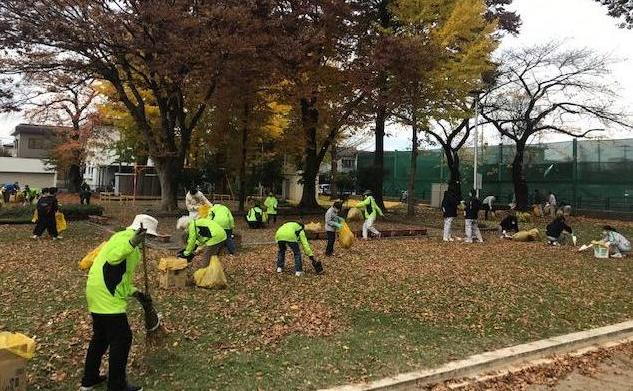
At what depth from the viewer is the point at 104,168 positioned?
4941cm

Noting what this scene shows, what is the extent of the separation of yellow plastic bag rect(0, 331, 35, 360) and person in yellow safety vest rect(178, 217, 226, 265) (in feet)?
15.7

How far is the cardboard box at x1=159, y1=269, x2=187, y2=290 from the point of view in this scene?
881 centimetres

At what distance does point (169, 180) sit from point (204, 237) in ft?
44.8

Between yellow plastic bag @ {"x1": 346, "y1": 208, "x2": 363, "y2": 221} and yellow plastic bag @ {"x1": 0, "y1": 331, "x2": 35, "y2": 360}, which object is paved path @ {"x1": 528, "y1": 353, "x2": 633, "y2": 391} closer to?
yellow plastic bag @ {"x1": 0, "y1": 331, "x2": 35, "y2": 360}

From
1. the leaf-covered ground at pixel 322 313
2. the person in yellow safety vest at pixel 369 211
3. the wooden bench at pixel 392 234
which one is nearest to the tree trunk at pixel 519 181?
the wooden bench at pixel 392 234

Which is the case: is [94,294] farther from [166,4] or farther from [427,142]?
[427,142]

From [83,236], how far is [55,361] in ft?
34.2

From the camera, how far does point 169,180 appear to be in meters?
22.2

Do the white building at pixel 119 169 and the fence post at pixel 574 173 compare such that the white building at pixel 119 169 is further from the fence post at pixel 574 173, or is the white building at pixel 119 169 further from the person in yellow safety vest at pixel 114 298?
the person in yellow safety vest at pixel 114 298

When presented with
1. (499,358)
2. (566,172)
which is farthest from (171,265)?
(566,172)

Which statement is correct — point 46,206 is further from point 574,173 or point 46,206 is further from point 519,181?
point 574,173

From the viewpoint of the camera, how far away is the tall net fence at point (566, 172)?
27297mm

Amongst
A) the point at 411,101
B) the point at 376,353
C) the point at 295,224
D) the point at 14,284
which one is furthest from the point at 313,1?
the point at 376,353

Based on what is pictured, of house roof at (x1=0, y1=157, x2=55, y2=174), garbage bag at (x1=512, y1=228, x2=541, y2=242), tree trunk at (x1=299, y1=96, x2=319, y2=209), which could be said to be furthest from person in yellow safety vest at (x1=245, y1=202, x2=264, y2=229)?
house roof at (x1=0, y1=157, x2=55, y2=174)
